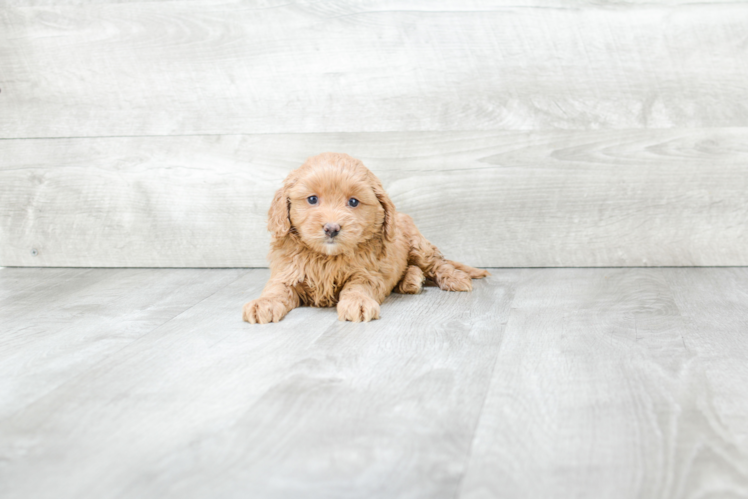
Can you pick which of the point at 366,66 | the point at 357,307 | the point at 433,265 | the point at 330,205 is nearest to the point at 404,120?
the point at 366,66

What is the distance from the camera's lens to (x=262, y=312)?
1985 millimetres

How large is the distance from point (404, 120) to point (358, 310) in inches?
37.7

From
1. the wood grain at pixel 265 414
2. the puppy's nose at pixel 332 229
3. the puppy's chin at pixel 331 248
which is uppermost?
the puppy's nose at pixel 332 229

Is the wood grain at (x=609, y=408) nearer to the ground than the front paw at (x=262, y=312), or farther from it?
farther from it

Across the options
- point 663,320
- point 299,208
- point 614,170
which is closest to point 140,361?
point 299,208

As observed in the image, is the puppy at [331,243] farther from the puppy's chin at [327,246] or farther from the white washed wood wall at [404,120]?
the white washed wood wall at [404,120]

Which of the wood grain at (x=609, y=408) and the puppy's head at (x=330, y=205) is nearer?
the wood grain at (x=609, y=408)

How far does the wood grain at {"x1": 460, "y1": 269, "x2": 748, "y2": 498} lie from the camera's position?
1.10m

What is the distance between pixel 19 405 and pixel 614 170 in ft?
6.78

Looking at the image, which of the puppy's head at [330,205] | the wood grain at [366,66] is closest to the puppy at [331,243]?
the puppy's head at [330,205]

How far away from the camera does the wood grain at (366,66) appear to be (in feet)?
8.31

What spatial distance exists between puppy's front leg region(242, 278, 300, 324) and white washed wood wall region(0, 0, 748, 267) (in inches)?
27.9

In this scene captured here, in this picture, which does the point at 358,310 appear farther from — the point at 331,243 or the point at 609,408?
the point at 609,408

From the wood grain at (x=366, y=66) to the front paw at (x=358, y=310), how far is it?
899 mm
